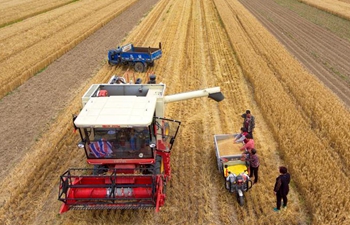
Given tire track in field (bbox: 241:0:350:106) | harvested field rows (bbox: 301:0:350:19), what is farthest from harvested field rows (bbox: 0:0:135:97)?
harvested field rows (bbox: 301:0:350:19)

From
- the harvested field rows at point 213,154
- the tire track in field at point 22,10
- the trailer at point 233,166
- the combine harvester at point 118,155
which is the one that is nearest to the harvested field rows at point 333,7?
the harvested field rows at point 213,154

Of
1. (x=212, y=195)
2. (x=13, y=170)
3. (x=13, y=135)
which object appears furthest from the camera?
(x=13, y=135)

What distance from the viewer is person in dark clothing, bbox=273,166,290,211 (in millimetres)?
7489

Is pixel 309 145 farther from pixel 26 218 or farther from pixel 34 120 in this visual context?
pixel 34 120

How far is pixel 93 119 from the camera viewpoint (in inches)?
293

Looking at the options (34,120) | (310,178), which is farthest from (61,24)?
(310,178)

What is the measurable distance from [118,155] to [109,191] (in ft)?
3.17

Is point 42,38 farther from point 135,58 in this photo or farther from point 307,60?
point 307,60

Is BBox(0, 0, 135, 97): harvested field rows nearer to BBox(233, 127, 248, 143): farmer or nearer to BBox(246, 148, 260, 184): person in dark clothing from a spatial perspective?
BBox(233, 127, 248, 143): farmer

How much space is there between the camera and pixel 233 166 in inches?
353

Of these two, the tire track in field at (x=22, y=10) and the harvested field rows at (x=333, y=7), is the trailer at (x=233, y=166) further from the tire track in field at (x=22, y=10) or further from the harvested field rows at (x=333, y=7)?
the harvested field rows at (x=333, y=7)

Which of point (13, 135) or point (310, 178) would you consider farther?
point (13, 135)

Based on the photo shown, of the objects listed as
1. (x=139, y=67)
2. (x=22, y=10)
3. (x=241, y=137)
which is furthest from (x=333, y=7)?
(x=22, y=10)

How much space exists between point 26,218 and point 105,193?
253cm
